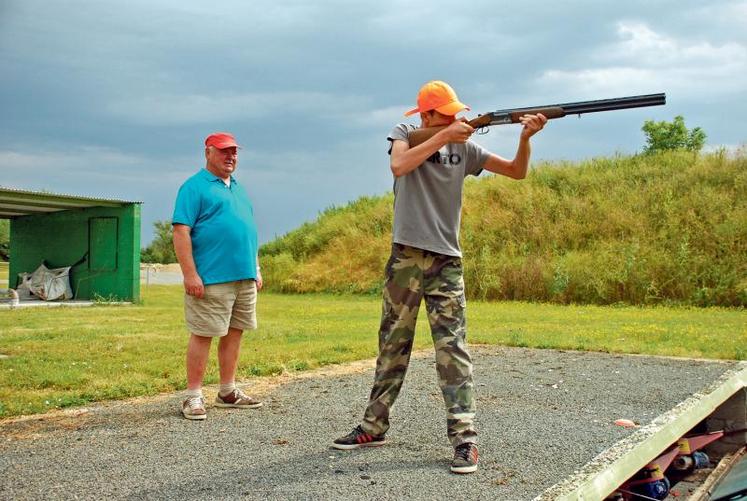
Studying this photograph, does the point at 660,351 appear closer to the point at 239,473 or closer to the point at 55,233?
the point at 239,473

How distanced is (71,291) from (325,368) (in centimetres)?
1527

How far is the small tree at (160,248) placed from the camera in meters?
51.5

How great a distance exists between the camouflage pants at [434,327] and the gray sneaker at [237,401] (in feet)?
5.99

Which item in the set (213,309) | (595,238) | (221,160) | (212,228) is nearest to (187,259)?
(212,228)

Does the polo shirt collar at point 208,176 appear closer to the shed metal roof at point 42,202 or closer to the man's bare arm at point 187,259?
the man's bare arm at point 187,259

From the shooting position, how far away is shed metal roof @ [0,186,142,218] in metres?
18.2

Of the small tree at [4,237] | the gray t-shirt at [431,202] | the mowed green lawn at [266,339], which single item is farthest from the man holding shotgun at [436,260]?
the small tree at [4,237]

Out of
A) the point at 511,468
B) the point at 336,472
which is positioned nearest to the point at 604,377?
the point at 511,468

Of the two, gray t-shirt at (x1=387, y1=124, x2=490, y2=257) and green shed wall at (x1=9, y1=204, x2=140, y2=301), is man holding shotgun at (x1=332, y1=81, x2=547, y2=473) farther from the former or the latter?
green shed wall at (x1=9, y1=204, x2=140, y2=301)

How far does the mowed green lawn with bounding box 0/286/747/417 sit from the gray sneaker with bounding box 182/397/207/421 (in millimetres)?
1357

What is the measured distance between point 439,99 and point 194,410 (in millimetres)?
3011

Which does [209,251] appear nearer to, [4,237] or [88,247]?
[88,247]

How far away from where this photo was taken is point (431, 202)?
4.52m

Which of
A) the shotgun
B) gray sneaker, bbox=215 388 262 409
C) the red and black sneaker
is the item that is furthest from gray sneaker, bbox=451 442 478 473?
gray sneaker, bbox=215 388 262 409
